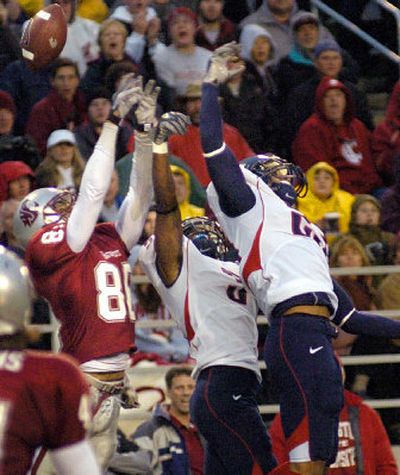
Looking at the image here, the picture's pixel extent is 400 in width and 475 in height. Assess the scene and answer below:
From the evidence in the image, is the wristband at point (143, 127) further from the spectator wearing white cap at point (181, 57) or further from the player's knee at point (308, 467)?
the spectator wearing white cap at point (181, 57)

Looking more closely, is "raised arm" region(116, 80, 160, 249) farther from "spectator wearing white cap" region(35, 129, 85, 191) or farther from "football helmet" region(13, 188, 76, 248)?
"spectator wearing white cap" region(35, 129, 85, 191)

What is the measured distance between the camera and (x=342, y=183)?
10.9m

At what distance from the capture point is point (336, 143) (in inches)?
430

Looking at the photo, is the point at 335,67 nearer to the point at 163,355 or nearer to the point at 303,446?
the point at 163,355

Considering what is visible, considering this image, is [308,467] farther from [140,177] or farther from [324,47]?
[324,47]

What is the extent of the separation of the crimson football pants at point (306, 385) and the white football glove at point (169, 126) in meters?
1.00

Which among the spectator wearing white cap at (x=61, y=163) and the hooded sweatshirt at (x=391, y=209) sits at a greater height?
the spectator wearing white cap at (x=61, y=163)

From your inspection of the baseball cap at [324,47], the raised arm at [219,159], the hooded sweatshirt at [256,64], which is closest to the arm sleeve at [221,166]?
the raised arm at [219,159]

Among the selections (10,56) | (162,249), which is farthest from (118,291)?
(10,56)

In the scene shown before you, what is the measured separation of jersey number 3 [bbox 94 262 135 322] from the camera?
22.6ft

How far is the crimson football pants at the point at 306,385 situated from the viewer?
6410mm

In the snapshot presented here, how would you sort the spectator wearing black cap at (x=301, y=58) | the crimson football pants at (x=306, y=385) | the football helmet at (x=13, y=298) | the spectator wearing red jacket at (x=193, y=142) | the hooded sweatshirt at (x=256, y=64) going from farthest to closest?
the spectator wearing black cap at (x=301, y=58)
the hooded sweatshirt at (x=256, y=64)
the spectator wearing red jacket at (x=193, y=142)
the crimson football pants at (x=306, y=385)
the football helmet at (x=13, y=298)

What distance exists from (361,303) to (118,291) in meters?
2.71

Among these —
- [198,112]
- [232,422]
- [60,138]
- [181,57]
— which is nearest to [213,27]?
[181,57]
